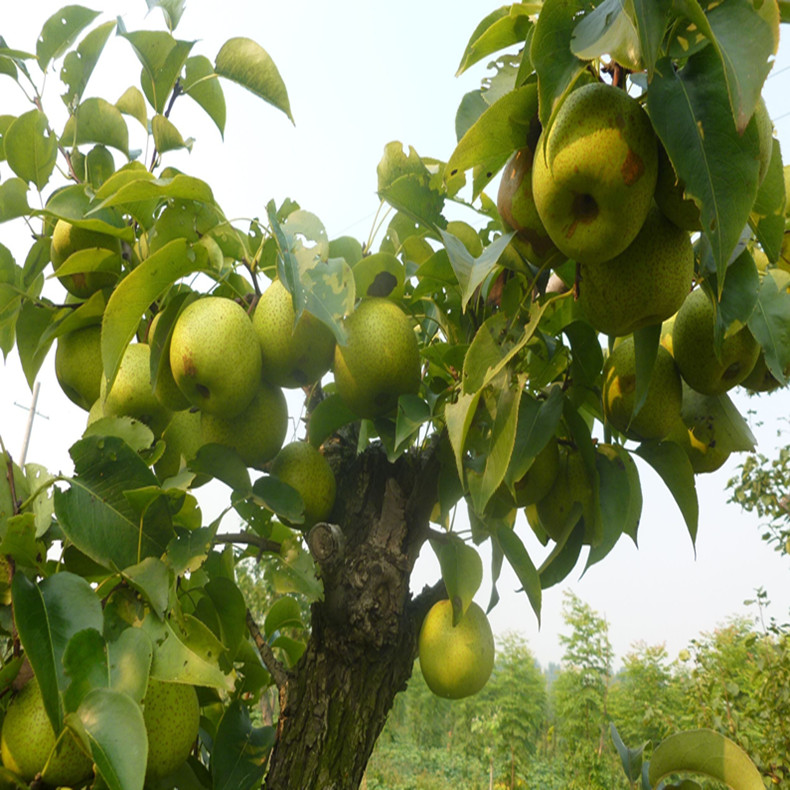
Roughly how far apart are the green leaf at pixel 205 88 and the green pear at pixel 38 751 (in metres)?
1.07

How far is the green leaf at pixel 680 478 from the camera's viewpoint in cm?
110

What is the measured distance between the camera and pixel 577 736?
8.84 m

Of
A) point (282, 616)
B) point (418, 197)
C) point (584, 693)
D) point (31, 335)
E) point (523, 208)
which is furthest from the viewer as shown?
point (584, 693)

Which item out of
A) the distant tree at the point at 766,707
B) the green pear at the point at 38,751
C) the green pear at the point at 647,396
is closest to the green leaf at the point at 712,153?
the green pear at the point at 647,396

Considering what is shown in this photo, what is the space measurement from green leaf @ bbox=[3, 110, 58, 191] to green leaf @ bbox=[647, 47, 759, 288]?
1035 mm

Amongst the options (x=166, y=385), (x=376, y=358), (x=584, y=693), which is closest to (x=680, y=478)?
(x=376, y=358)

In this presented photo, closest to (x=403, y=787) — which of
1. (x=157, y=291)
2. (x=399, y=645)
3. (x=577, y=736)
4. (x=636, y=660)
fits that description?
(x=577, y=736)

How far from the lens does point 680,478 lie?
1.11m

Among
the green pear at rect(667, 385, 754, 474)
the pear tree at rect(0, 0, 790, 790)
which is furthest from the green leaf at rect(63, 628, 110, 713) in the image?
the green pear at rect(667, 385, 754, 474)

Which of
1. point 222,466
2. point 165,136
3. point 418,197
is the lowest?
point 222,466

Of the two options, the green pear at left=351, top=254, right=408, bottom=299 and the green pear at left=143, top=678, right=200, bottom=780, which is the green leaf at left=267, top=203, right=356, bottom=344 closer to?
the green pear at left=351, top=254, right=408, bottom=299

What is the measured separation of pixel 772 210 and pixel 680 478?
0.46 m

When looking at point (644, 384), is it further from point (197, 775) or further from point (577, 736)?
point (577, 736)

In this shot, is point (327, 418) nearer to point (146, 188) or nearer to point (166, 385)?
point (166, 385)
